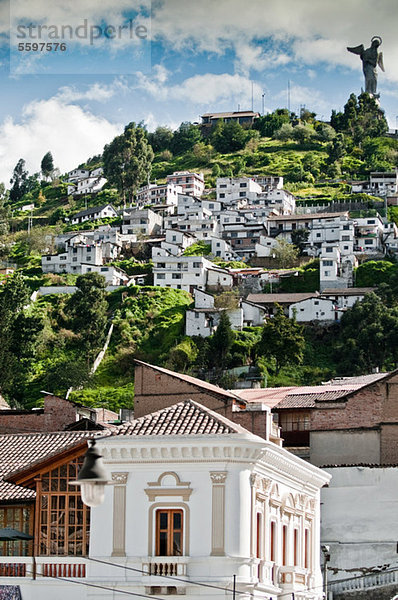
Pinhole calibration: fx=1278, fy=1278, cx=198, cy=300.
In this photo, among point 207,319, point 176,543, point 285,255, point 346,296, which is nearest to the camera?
point 176,543

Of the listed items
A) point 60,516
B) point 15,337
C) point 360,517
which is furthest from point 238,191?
point 60,516

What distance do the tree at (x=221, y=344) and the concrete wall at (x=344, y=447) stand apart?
69.8 metres

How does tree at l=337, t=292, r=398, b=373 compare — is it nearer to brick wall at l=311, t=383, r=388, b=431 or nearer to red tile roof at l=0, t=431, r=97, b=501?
brick wall at l=311, t=383, r=388, b=431

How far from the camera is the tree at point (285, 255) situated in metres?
165

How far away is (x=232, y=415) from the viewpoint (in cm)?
5203

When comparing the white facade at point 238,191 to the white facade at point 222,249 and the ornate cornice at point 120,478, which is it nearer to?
the white facade at point 222,249

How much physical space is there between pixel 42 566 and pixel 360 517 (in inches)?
712

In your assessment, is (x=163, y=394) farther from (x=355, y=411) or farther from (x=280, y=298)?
(x=280, y=298)

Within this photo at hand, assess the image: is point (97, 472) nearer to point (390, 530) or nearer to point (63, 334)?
point (390, 530)

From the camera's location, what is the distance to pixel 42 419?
57250mm

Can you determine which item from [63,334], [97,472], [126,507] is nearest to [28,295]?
[63,334]

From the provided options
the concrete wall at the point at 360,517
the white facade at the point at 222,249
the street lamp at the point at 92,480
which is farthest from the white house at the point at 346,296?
the street lamp at the point at 92,480

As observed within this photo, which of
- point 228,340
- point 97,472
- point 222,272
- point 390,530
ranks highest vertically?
point 222,272

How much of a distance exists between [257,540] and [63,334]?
337 feet
